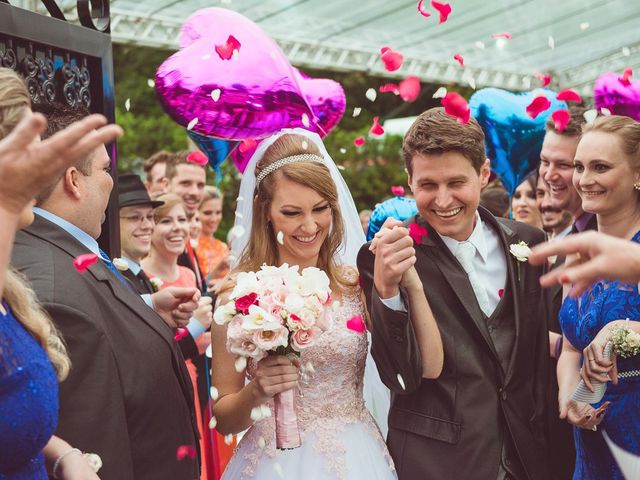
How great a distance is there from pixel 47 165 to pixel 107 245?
7.24 feet

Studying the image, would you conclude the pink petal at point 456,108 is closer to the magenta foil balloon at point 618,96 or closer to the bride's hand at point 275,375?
the magenta foil balloon at point 618,96

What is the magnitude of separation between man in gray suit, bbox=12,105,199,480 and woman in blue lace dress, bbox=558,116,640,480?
1.68 metres

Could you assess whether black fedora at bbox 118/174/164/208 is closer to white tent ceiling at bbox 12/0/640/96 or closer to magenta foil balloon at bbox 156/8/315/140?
magenta foil balloon at bbox 156/8/315/140

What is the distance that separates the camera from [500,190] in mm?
7406

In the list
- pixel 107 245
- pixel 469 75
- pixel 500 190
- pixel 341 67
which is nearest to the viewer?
pixel 107 245

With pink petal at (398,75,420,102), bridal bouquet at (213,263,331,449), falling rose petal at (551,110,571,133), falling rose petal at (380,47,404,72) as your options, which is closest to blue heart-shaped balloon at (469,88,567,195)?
falling rose petal at (551,110,571,133)

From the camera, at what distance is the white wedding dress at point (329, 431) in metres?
3.51

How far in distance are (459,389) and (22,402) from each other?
1795mm

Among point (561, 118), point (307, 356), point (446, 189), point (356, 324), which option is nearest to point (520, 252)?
point (446, 189)

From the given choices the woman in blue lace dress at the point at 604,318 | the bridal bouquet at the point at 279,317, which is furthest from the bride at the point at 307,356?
the woman in blue lace dress at the point at 604,318

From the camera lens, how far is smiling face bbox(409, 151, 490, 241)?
346 centimetres

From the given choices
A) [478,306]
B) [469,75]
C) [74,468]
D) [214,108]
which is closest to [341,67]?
[469,75]

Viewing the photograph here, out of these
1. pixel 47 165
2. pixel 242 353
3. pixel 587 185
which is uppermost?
pixel 47 165

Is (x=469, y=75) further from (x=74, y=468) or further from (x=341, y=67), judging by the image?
(x=74, y=468)
